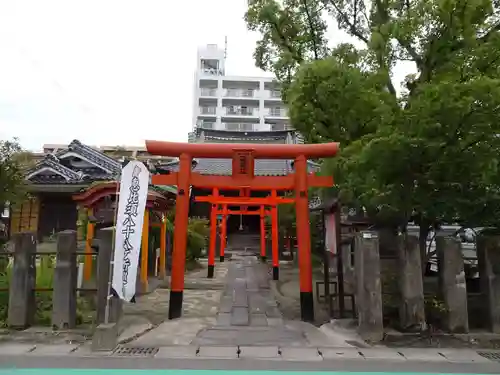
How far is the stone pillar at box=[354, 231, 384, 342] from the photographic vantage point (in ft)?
23.2

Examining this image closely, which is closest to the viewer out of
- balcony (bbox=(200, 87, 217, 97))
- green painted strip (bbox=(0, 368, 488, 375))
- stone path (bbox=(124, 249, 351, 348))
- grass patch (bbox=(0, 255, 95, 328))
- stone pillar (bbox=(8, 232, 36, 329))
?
green painted strip (bbox=(0, 368, 488, 375))

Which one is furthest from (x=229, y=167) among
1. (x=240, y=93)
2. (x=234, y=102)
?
(x=240, y=93)

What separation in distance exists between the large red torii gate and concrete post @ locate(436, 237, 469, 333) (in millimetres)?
2527

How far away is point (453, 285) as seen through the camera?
743 cm

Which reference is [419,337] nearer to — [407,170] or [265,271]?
[407,170]

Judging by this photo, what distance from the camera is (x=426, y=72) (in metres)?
8.89

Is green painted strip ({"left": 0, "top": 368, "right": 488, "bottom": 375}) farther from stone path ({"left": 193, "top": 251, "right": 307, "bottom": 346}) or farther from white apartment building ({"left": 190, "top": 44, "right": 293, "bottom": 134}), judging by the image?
white apartment building ({"left": 190, "top": 44, "right": 293, "bottom": 134})

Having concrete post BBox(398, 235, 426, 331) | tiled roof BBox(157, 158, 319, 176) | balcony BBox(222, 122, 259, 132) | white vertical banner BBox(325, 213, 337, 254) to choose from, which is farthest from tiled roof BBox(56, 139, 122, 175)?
balcony BBox(222, 122, 259, 132)

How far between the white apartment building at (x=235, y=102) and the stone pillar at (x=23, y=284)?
179 feet

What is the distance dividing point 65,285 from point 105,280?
76 centimetres

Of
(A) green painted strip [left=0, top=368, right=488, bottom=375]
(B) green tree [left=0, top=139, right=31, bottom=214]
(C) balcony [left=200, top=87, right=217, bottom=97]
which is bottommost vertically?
(A) green painted strip [left=0, top=368, right=488, bottom=375]

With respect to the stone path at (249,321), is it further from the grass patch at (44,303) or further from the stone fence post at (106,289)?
the grass patch at (44,303)

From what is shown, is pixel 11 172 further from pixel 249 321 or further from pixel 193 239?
pixel 193 239

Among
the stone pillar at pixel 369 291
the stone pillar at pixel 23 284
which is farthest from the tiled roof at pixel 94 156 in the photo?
the stone pillar at pixel 369 291
